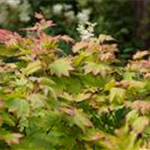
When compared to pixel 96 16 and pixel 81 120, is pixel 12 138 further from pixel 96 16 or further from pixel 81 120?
pixel 96 16

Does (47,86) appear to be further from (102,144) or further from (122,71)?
(122,71)

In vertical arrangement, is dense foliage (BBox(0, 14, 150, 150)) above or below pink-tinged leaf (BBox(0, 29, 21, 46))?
below

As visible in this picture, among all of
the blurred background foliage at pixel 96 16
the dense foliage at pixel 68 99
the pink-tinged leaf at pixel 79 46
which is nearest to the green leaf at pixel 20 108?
the dense foliage at pixel 68 99

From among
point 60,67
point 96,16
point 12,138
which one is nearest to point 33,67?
point 60,67

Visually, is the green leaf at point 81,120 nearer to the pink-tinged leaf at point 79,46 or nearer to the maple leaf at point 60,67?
the maple leaf at point 60,67

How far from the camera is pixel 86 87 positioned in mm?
2609

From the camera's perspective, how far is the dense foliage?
229 cm

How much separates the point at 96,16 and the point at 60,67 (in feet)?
22.6

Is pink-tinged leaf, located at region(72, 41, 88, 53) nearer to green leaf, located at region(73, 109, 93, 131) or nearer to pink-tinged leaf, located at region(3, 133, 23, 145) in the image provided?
green leaf, located at region(73, 109, 93, 131)

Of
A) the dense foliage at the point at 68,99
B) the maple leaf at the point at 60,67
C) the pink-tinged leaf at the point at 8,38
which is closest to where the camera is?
the dense foliage at the point at 68,99

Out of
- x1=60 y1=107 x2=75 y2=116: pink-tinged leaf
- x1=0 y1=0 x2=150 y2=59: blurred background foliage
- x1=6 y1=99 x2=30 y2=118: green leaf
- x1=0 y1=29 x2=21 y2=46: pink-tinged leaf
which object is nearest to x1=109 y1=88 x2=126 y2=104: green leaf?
x1=60 y1=107 x2=75 y2=116: pink-tinged leaf

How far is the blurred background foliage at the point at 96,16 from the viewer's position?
8.45 m

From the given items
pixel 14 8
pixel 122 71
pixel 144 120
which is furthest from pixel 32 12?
pixel 144 120

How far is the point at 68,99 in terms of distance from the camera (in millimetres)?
2395
